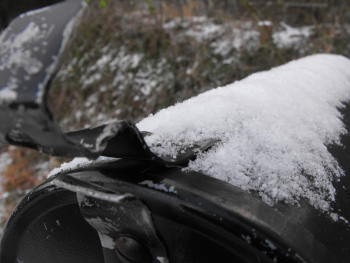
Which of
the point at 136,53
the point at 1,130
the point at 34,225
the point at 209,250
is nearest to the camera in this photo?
the point at 1,130

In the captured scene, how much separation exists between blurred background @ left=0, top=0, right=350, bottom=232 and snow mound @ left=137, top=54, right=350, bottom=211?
380cm

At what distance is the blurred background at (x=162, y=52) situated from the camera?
529 centimetres

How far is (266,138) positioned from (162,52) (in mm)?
5401

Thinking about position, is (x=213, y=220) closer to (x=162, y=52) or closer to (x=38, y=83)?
(x=38, y=83)

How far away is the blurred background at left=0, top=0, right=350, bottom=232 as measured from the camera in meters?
5.29

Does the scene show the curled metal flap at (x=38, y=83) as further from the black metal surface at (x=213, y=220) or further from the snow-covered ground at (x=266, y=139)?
the snow-covered ground at (x=266, y=139)

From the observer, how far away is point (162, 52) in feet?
19.9

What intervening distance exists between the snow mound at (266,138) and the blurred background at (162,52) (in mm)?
3798

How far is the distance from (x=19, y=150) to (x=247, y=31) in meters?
4.82

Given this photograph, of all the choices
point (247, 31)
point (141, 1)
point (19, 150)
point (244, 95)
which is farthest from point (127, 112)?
point (244, 95)

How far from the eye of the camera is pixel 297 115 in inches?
43.5

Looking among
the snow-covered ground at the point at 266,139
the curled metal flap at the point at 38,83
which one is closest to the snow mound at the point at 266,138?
the snow-covered ground at the point at 266,139

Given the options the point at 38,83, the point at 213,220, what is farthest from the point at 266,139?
the point at 38,83

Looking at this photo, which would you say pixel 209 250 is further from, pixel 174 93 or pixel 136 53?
pixel 136 53
